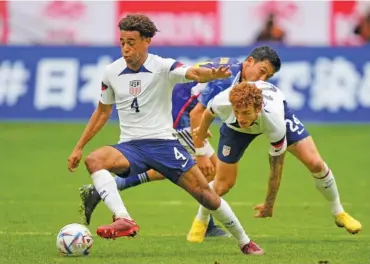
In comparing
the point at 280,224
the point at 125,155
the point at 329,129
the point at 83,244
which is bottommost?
the point at 329,129

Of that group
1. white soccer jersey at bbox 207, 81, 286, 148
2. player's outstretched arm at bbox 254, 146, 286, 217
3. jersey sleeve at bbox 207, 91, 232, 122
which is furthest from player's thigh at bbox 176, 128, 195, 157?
player's outstretched arm at bbox 254, 146, 286, 217

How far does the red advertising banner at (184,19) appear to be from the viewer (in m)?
29.8

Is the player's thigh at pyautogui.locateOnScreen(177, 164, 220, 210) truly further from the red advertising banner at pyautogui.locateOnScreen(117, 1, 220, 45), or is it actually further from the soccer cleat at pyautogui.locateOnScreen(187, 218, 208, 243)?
the red advertising banner at pyautogui.locateOnScreen(117, 1, 220, 45)

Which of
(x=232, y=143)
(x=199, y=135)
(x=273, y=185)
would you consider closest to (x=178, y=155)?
(x=273, y=185)

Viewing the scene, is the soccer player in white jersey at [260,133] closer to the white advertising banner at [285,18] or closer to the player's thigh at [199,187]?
the player's thigh at [199,187]

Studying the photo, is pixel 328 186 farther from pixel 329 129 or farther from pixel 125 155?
pixel 329 129

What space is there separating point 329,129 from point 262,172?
480cm

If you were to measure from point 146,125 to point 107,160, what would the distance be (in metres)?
0.54

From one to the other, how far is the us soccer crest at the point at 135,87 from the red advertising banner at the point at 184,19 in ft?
62.4

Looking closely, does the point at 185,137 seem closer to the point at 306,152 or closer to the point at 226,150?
the point at 226,150

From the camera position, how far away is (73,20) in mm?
29859

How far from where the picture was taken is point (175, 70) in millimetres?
10617

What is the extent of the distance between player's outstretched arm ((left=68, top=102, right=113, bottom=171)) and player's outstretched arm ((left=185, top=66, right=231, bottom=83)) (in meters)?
0.93

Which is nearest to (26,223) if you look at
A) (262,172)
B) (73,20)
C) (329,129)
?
(262,172)
